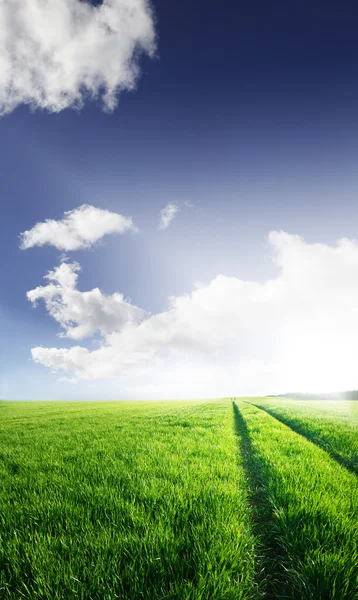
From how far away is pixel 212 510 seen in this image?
3668mm

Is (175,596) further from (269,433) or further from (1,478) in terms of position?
(269,433)

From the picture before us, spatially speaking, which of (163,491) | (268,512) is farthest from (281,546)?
(163,491)

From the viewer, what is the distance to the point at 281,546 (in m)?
3.20

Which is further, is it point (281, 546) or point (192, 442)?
point (192, 442)

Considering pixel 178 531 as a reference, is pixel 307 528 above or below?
below

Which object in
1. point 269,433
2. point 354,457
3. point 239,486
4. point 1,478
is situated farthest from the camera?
point 269,433

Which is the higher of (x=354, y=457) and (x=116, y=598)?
(x=116, y=598)

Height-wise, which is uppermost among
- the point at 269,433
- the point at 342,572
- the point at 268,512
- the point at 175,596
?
the point at 175,596

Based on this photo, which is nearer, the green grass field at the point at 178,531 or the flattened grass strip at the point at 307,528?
the green grass field at the point at 178,531

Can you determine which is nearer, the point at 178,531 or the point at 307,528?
the point at 178,531

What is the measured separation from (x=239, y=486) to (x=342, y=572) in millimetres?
2435

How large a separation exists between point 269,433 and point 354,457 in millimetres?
3347

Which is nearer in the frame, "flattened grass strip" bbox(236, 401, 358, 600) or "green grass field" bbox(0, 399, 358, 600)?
"green grass field" bbox(0, 399, 358, 600)

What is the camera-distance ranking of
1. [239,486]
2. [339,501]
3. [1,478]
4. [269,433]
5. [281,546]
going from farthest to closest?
[269,433] → [1,478] → [239,486] → [339,501] → [281,546]
